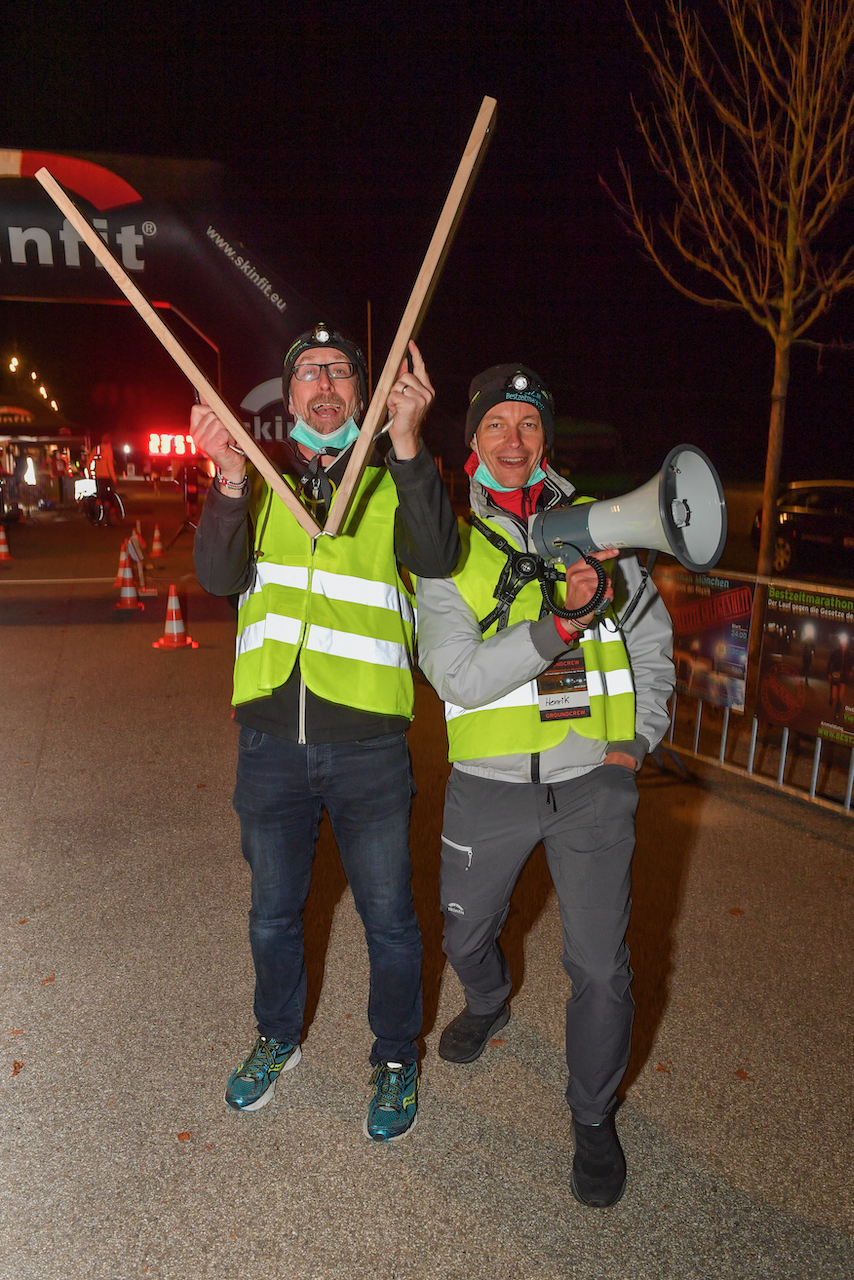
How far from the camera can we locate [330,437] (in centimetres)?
258

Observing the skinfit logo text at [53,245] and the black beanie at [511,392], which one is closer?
the black beanie at [511,392]

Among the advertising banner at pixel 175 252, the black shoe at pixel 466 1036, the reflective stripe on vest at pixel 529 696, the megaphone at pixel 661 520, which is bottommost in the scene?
the black shoe at pixel 466 1036

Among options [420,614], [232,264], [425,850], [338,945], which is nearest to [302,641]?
[420,614]

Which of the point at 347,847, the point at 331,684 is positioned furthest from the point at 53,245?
the point at 347,847

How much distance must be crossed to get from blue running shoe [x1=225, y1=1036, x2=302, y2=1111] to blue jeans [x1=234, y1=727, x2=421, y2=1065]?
0.25 m

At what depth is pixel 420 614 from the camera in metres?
2.63

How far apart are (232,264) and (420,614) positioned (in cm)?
969

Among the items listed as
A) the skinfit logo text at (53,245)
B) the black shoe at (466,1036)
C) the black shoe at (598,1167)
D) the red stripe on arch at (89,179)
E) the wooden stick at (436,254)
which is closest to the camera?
the wooden stick at (436,254)

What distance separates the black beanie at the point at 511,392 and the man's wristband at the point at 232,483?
0.75 meters

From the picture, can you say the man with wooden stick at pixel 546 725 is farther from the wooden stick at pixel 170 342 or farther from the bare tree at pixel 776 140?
the bare tree at pixel 776 140

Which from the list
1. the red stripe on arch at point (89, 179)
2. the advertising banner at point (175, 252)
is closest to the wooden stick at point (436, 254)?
the advertising banner at point (175, 252)

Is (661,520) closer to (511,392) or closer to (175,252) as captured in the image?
(511,392)

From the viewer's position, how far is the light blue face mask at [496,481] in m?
2.66

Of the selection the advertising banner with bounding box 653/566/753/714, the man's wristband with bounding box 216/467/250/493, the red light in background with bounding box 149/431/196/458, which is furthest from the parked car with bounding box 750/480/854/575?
the red light in background with bounding box 149/431/196/458
